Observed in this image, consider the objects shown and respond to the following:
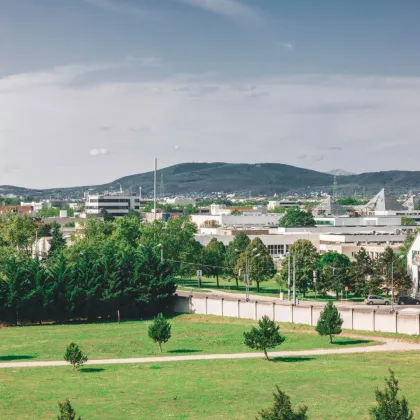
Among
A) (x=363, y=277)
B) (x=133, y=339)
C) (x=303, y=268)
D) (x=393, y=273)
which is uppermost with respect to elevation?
(x=303, y=268)

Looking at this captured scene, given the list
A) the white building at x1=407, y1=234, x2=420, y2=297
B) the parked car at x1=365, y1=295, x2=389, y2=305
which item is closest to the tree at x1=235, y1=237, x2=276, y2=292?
the white building at x1=407, y1=234, x2=420, y2=297

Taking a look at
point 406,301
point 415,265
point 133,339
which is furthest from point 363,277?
point 133,339

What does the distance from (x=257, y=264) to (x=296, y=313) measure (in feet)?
93.4

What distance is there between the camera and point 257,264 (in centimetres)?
9538

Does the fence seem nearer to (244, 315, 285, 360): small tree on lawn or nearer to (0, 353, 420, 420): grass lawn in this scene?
(0, 353, 420, 420): grass lawn

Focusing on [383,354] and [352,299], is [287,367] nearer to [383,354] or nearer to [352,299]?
[383,354]

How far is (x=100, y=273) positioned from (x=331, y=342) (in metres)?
27.0

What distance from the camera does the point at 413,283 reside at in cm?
8725

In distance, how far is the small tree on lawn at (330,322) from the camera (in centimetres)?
5756

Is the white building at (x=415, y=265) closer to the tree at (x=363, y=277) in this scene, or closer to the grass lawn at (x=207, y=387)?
the tree at (x=363, y=277)

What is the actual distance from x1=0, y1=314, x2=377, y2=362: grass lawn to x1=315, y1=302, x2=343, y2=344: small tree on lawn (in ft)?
2.82

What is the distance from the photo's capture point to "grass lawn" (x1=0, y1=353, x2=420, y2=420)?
38.2 meters

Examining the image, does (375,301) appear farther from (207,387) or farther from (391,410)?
(391,410)

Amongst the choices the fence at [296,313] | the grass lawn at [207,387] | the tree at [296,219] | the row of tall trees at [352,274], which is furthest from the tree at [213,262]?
the tree at [296,219]
